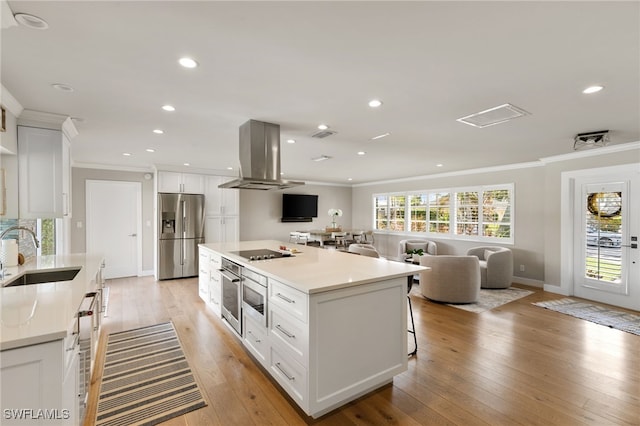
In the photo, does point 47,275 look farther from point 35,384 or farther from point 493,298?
point 493,298

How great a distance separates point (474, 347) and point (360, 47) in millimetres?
3129

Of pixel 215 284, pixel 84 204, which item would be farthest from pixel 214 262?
pixel 84 204

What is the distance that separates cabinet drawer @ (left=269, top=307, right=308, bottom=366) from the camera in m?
1.97

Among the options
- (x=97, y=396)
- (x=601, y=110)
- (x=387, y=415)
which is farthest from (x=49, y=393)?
(x=601, y=110)

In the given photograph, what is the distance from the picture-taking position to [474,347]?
306 centimetres

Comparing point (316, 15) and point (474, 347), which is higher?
point (316, 15)

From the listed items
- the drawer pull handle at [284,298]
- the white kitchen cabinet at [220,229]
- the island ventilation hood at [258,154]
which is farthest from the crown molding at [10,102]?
the white kitchen cabinet at [220,229]

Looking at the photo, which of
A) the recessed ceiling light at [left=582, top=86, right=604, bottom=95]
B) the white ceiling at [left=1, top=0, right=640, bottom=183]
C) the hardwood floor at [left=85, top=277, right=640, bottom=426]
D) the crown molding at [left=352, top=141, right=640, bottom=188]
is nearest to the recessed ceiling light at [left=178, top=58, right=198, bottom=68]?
the white ceiling at [left=1, top=0, right=640, bottom=183]

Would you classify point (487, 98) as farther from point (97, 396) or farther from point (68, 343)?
point (97, 396)

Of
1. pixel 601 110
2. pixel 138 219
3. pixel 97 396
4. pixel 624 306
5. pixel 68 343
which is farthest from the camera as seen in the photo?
pixel 138 219

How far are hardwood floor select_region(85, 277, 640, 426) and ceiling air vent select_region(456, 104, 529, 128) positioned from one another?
2459 millimetres

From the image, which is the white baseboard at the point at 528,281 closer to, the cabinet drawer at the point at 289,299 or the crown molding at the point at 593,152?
the crown molding at the point at 593,152

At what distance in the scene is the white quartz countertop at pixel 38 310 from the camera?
3.93 ft

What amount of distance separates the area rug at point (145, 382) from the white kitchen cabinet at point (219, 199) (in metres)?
3.66
